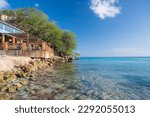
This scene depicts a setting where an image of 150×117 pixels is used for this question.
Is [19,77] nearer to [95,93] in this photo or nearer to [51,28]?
[95,93]

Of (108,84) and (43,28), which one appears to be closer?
(108,84)

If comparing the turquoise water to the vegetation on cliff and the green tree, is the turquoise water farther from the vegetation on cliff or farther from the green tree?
the green tree

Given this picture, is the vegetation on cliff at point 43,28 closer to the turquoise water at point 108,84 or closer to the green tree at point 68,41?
the green tree at point 68,41

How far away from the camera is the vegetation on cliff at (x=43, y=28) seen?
46375 mm

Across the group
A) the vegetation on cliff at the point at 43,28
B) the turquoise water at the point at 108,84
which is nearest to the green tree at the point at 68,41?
the vegetation on cliff at the point at 43,28

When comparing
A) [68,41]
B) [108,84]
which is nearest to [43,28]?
[68,41]

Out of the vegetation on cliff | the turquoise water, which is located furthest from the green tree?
the turquoise water

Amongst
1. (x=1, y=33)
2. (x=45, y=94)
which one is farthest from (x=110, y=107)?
(x=1, y=33)

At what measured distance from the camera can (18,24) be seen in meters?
50.9

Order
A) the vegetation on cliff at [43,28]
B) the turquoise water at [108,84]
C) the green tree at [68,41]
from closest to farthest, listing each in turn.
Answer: the turquoise water at [108,84] < the vegetation on cliff at [43,28] < the green tree at [68,41]

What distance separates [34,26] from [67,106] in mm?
44302

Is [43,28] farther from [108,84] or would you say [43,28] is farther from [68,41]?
[108,84]

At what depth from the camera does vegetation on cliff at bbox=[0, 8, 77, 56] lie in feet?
152

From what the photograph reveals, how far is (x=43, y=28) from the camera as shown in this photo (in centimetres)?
4722
